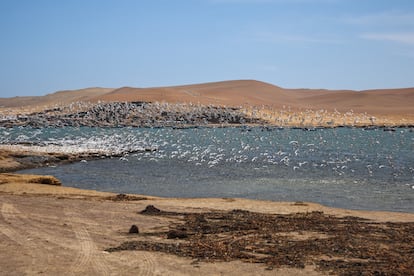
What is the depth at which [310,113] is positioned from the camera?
113 meters

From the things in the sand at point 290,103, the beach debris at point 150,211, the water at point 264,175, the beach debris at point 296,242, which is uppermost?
the sand at point 290,103

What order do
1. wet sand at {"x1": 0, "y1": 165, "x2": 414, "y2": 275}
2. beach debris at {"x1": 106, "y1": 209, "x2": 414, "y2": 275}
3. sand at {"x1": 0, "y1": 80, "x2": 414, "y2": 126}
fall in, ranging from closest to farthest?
1. wet sand at {"x1": 0, "y1": 165, "x2": 414, "y2": 275}
2. beach debris at {"x1": 106, "y1": 209, "x2": 414, "y2": 275}
3. sand at {"x1": 0, "y1": 80, "x2": 414, "y2": 126}

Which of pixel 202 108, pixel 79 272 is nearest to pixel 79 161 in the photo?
pixel 79 272

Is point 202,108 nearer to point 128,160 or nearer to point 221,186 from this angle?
point 128,160

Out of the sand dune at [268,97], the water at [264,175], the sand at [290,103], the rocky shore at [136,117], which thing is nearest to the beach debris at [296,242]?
the water at [264,175]

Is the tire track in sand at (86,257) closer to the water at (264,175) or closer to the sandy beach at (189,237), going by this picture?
the sandy beach at (189,237)

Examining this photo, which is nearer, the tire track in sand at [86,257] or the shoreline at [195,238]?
the tire track in sand at [86,257]

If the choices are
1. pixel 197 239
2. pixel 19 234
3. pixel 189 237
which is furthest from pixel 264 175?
pixel 19 234

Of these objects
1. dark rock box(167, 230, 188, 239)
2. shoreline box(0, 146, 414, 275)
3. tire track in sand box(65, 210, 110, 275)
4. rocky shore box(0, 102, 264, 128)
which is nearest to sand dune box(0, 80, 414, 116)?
rocky shore box(0, 102, 264, 128)

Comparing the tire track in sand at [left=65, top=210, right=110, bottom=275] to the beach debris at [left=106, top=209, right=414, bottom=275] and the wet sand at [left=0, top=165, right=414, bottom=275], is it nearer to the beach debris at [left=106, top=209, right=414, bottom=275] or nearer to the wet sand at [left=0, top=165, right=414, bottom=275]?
the wet sand at [left=0, top=165, right=414, bottom=275]

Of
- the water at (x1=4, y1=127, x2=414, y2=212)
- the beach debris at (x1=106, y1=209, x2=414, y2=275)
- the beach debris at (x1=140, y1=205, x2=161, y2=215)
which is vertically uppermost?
the beach debris at (x1=106, y1=209, x2=414, y2=275)

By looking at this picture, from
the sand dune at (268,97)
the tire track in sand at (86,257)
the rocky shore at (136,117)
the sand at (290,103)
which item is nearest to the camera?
the tire track in sand at (86,257)

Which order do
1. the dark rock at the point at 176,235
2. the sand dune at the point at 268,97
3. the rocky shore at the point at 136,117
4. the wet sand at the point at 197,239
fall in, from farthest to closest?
the sand dune at the point at 268,97, the rocky shore at the point at 136,117, the dark rock at the point at 176,235, the wet sand at the point at 197,239

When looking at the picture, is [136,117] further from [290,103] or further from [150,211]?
[150,211]
